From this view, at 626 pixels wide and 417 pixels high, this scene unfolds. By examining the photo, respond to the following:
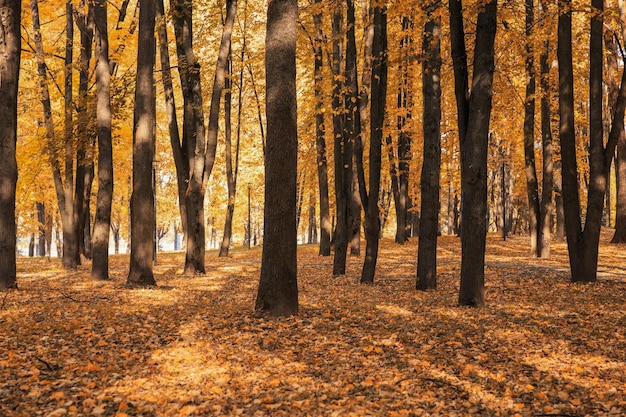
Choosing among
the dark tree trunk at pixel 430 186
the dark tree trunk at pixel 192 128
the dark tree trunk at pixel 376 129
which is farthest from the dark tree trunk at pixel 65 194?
the dark tree trunk at pixel 430 186

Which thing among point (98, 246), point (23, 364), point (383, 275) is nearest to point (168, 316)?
point (23, 364)

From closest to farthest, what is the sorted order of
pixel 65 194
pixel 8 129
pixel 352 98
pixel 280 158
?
pixel 280 158 < pixel 8 129 < pixel 352 98 < pixel 65 194

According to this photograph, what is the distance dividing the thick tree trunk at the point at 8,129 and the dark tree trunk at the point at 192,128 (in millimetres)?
4596

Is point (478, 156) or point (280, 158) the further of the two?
point (478, 156)

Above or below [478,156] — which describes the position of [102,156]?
above

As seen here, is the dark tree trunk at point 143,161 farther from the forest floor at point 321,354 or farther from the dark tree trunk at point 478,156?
the dark tree trunk at point 478,156

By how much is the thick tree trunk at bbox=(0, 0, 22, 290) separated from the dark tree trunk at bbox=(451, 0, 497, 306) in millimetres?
9713

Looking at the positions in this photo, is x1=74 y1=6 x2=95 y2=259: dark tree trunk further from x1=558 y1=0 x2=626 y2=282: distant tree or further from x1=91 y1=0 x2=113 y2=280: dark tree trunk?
x1=558 y1=0 x2=626 y2=282: distant tree

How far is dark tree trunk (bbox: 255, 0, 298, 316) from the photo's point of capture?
26.7 feet

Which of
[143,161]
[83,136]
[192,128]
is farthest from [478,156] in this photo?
[83,136]

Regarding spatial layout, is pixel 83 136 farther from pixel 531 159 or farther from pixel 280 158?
pixel 531 159

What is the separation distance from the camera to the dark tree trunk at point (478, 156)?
9227 mm

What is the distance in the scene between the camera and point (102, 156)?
1409 centimetres

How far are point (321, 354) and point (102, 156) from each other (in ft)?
33.2
